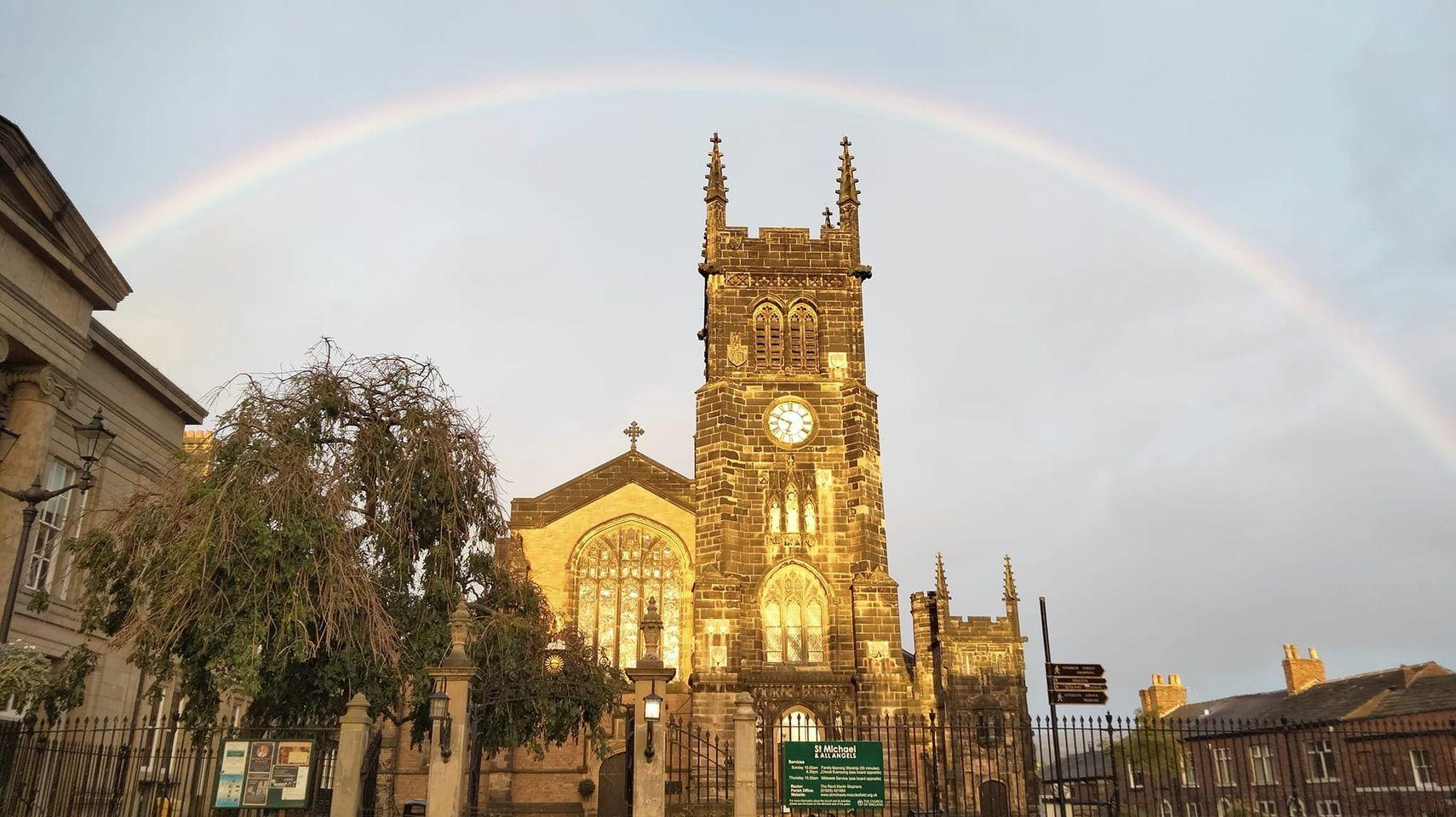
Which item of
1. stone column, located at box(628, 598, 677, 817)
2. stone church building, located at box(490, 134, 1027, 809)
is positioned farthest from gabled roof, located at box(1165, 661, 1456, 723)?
stone column, located at box(628, 598, 677, 817)

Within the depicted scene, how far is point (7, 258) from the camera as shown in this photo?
20.7m

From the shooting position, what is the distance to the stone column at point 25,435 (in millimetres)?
20766

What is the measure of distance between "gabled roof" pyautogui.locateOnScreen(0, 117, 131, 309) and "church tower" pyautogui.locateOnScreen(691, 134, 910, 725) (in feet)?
58.8

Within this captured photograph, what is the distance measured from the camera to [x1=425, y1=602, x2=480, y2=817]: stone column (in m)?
15.7

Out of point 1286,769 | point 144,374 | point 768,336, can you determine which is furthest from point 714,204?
point 1286,769

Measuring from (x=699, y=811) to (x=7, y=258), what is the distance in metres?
20.0

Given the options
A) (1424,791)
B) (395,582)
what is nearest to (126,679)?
(395,582)

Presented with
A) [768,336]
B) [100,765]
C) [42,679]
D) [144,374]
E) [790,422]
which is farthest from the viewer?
[768,336]

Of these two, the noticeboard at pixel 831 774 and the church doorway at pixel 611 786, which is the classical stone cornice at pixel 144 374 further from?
the noticeboard at pixel 831 774

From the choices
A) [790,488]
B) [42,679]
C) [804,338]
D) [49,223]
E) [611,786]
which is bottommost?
[611,786]

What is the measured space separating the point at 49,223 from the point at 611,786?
21.8 meters

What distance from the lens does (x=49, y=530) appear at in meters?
23.5

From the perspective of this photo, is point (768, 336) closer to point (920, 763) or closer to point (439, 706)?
point (920, 763)

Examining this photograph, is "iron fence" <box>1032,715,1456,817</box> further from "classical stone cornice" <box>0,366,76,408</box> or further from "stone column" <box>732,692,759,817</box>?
"classical stone cornice" <box>0,366,76,408</box>
